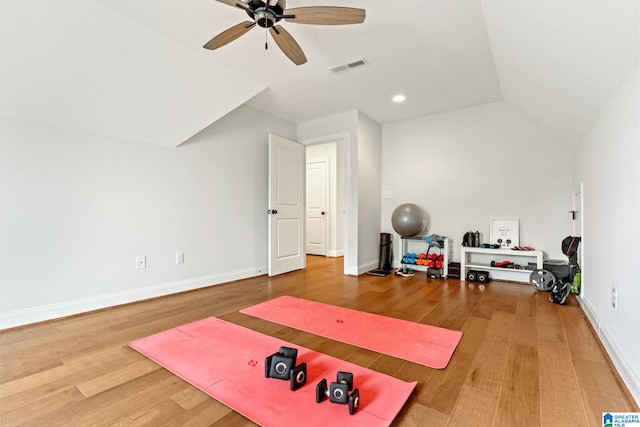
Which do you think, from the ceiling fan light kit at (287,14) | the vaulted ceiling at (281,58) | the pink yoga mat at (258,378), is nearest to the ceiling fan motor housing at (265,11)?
the ceiling fan light kit at (287,14)

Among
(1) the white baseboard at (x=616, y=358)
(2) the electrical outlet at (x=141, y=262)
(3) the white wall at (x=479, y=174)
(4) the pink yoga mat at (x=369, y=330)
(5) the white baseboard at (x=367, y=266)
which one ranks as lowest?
(4) the pink yoga mat at (x=369, y=330)

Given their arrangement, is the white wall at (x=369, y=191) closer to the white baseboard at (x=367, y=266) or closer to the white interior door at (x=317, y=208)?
the white baseboard at (x=367, y=266)

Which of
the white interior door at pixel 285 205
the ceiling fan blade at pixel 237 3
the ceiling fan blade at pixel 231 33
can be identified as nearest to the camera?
the ceiling fan blade at pixel 237 3

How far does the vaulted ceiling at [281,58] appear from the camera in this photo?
1834 mm

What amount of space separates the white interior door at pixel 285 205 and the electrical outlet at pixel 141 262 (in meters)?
1.61

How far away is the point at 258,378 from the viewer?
1586 mm

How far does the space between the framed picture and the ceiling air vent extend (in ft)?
9.38

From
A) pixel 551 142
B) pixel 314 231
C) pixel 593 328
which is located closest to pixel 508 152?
pixel 551 142

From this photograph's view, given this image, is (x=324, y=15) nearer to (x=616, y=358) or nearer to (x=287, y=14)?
(x=287, y=14)

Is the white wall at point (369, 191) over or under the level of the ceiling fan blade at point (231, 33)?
under

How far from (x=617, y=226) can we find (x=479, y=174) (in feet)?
8.46

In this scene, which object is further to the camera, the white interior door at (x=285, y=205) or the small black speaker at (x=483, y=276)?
the white interior door at (x=285, y=205)

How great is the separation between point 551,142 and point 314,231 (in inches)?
182

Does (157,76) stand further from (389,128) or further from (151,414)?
(389,128)
